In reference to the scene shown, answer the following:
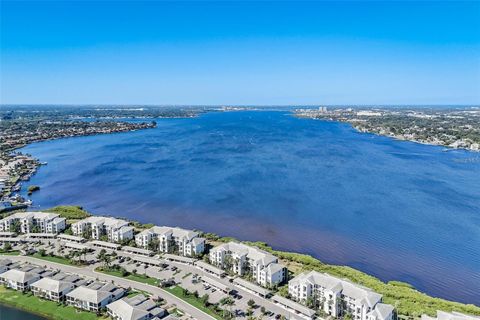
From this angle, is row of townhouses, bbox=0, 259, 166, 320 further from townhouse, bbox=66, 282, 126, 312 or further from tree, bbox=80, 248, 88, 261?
tree, bbox=80, 248, 88, 261

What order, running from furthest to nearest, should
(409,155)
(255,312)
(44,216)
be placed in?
(409,155) < (44,216) < (255,312)

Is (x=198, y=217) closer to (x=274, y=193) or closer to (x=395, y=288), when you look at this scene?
(x=274, y=193)

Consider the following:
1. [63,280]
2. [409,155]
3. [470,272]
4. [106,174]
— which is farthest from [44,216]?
[409,155]

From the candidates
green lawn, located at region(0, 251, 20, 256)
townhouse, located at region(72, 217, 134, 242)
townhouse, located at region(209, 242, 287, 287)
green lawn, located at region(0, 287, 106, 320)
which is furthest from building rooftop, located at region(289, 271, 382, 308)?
green lawn, located at region(0, 251, 20, 256)

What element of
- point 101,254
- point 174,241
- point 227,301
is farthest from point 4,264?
point 227,301

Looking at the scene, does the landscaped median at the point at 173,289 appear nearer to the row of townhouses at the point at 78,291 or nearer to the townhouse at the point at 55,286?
the row of townhouses at the point at 78,291

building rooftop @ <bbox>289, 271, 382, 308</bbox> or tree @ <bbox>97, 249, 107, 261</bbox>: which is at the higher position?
building rooftop @ <bbox>289, 271, 382, 308</bbox>
